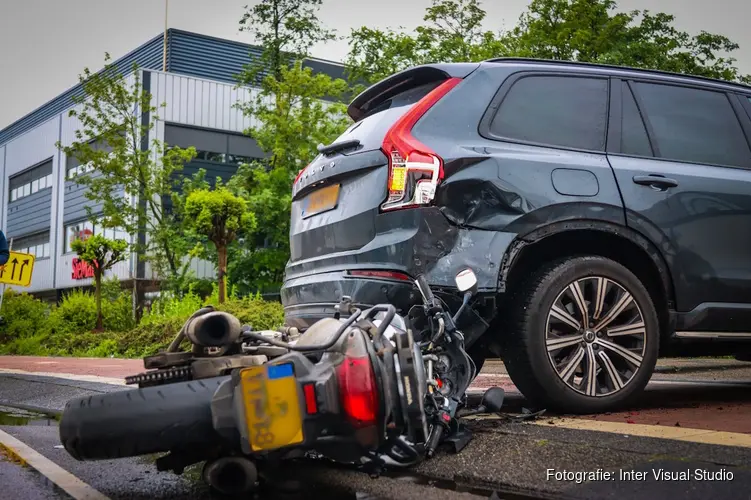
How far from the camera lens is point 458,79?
197 inches

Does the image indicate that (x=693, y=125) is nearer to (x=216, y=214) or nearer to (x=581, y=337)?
(x=581, y=337)

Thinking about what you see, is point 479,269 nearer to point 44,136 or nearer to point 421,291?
point 421,291

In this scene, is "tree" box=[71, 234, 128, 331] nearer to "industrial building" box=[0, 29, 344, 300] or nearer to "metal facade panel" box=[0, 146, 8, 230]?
"industrial building" box=[0, 29, 344, 300]

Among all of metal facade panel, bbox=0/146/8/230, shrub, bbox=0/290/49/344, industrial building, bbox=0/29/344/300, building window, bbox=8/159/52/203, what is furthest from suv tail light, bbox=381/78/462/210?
metal facade panel, bbox=0/146/8/230

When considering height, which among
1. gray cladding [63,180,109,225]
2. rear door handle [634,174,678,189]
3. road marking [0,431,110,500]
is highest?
gray cladding [63,180,109,225]

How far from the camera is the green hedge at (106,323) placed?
57.2 ft

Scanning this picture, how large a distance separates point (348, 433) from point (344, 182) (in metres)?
2.07

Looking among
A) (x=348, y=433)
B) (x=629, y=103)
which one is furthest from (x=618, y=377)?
(x=348, y=433)

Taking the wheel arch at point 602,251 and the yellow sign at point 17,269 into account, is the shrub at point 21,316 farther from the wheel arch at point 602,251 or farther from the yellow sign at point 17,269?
the wheel arch at point 602,251

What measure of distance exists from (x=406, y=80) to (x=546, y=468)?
8.31 ft

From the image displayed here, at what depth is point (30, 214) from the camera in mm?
45375

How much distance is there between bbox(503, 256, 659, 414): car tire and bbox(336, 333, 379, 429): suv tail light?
1.67 m

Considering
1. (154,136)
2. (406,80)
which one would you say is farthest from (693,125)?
(154,136)

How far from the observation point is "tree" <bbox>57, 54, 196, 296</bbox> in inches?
957
